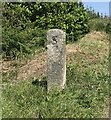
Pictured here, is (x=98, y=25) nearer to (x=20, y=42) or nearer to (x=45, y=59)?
(x=20, y=42)

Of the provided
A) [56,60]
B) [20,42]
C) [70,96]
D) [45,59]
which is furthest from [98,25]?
[70,96]

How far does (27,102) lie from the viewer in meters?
7.03

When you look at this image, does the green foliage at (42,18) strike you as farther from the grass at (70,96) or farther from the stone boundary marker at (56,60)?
the stone boundary marker at (56,60)

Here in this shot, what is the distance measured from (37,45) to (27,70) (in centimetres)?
235

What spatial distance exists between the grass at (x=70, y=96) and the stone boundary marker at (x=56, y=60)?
0.23 metres

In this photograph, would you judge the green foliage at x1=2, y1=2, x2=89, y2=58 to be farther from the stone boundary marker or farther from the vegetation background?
the stone boundary marker

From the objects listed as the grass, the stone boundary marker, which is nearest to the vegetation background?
the grass

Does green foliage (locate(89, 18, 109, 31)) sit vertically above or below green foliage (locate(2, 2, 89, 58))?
below

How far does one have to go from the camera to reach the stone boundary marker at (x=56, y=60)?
311 inches

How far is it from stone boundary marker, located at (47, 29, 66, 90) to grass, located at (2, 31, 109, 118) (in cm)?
23

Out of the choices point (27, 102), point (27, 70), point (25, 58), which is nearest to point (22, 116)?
point (27, 102)

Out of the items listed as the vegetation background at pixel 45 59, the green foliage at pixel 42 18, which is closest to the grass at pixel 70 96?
the vegetation background at pixel 45 59

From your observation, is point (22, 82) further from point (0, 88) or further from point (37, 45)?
point (37, 45)

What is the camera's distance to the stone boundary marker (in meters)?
7.89
